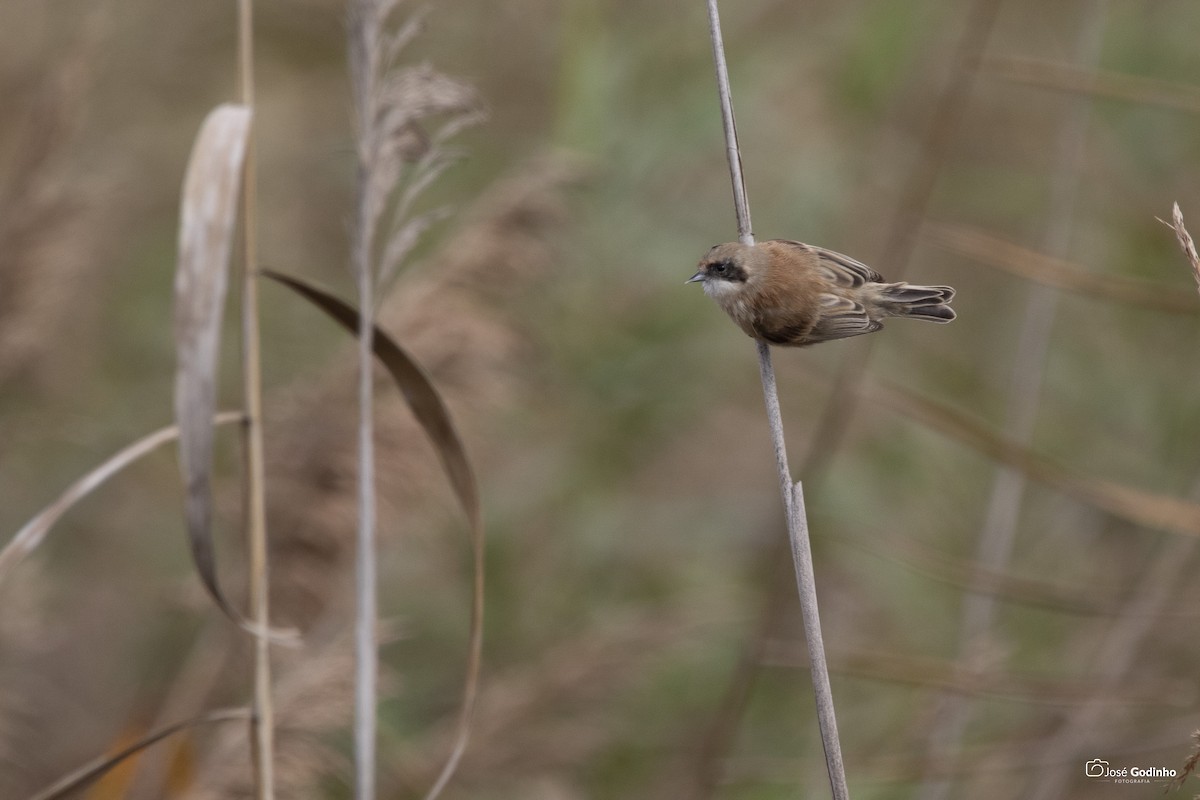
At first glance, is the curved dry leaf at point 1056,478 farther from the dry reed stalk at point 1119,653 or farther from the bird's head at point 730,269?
the bird's head at point 730,269

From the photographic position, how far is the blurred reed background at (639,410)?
251cm

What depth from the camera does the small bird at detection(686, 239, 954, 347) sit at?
176 centimetres

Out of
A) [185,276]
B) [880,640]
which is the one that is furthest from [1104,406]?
[185,276]

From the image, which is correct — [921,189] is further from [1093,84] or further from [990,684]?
[990,684]

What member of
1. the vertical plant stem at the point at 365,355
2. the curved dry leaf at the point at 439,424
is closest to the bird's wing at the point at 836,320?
the curved dry leaf at the point at 439,424

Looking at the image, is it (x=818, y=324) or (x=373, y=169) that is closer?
(x=373, y=169)

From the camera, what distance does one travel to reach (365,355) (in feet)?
4.72

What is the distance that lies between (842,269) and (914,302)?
0.14 metres

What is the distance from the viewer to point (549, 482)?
11.2 ft

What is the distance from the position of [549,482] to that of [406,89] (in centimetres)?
210

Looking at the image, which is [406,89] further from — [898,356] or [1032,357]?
[898,356]

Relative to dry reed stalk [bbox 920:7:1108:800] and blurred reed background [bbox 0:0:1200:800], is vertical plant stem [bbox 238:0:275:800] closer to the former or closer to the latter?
blurred reed background [bbox 0:0:1200:800]

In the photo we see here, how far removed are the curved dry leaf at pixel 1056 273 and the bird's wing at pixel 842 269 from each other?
415mm

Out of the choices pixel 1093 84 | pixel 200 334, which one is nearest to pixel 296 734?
pixel 200 334
